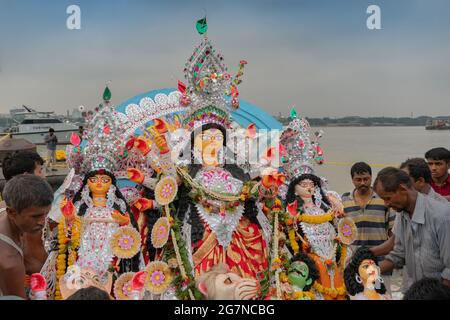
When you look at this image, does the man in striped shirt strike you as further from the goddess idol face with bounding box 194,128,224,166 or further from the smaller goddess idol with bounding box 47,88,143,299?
the smaller goddess idol with bounding box 47,88,143,299

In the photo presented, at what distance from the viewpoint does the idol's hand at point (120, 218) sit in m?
4.27

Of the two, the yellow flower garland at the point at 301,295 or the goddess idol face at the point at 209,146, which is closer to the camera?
the yellow flower garland at the point at 301,295

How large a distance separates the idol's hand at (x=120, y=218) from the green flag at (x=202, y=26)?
1.99m

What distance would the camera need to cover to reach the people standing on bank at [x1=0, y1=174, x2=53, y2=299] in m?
2.46

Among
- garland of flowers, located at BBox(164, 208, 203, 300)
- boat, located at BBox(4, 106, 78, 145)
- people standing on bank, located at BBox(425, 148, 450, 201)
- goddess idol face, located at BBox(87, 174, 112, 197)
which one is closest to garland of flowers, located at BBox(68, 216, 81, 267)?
goddess idol face, located at BBox(87, 174, 112, 197)

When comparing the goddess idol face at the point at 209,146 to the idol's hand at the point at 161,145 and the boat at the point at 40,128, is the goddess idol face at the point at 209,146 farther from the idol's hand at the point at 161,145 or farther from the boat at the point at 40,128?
the boat at the point at 40,128

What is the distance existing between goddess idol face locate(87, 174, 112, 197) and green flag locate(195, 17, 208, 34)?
68.8 inches

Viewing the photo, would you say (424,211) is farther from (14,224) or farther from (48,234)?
(48,234)

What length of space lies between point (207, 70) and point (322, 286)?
2.37 m

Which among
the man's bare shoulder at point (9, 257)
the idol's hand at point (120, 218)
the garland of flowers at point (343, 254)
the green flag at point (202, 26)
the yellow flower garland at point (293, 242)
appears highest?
the green flag at point (202, 26)

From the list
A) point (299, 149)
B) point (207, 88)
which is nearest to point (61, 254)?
point (207, 88)

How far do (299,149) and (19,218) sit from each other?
285 centimetres

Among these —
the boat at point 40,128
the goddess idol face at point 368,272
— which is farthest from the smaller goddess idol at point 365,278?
the boat at point 40,128

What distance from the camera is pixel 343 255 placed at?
444 centimetres
